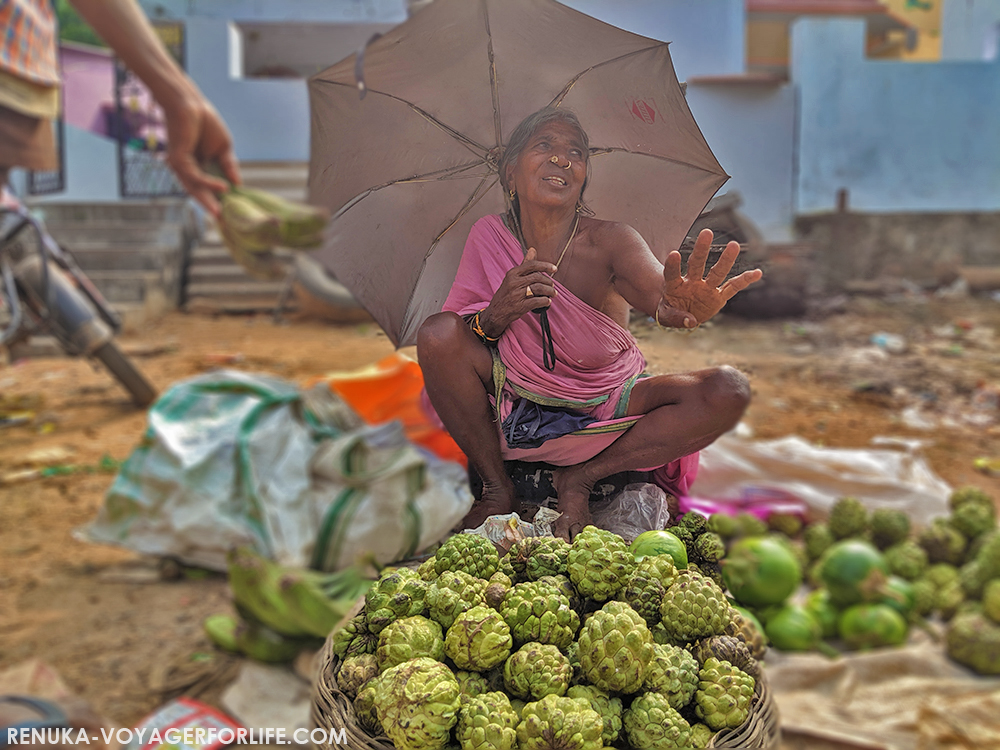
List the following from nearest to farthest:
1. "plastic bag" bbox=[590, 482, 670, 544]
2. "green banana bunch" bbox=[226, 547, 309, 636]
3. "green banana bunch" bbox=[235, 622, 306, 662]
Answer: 1. "plastic bag" bbox=[590, 482, 670, 544]
2. "green banana bunch" bbox=[226, 547, 309, 636]
3. "green banana bunch" bbox=[235, 622, 306, 662]

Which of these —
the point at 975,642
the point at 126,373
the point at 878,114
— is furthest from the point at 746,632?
the point at 878,114

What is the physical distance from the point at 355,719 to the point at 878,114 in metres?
8.43

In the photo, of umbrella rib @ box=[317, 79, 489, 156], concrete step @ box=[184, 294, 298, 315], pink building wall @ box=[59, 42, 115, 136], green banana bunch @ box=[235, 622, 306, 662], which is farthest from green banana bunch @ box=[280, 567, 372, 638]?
pink building wall @ box=[59, 42, 115, 136]

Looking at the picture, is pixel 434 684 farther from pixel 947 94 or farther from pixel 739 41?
pixel 947 94

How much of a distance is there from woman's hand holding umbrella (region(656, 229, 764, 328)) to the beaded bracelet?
208 mm

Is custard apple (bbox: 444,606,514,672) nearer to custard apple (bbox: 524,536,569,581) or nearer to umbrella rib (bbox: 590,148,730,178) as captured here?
custard apple (bbox: 524,536,569,581)

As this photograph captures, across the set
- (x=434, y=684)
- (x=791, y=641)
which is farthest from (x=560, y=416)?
(x=791, y=641)

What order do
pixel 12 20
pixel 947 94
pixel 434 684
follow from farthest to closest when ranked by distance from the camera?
pixel 947 94
pixel 12 20
pixel 434 684

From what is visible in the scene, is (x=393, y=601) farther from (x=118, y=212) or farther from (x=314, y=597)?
(x=118, y=212)

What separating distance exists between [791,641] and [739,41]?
2.12m

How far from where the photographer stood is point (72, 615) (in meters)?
3.26

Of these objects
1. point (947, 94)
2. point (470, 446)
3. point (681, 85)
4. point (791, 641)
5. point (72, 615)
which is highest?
point (947, 94)

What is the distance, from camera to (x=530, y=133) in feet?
2.94

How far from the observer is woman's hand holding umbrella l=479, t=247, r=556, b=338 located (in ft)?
2.78
